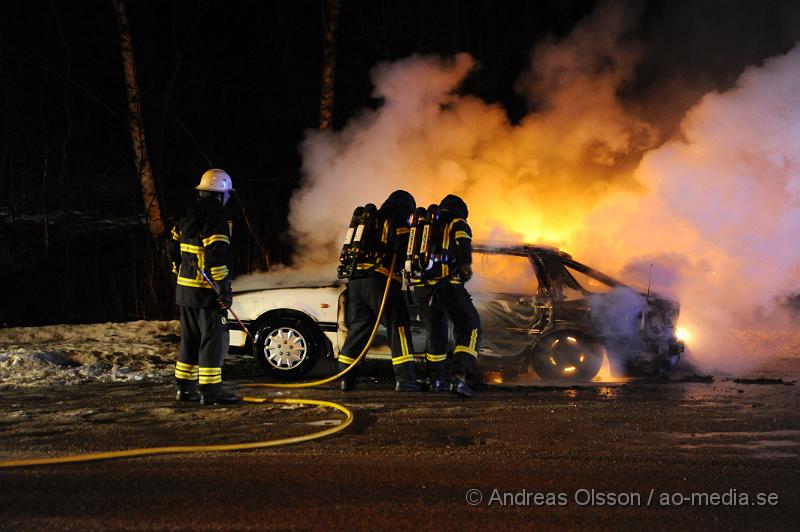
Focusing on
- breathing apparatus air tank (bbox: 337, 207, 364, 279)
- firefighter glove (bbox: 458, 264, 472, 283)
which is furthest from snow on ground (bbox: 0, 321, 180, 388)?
firefighter glove (bbox: 458, 264, 472, 283)

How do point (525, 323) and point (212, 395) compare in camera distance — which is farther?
point (525, 323)

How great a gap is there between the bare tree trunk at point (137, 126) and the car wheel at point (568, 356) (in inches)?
315

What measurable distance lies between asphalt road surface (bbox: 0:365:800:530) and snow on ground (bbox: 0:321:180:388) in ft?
2.38

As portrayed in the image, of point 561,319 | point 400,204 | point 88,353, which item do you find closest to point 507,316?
point 561,319

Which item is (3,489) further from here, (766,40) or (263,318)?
(766,40)

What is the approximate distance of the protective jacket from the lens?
6301 millimetres

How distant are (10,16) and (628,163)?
1233 cm

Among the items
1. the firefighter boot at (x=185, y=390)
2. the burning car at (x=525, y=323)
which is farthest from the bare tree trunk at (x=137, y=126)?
the firefighter boot at (x=185, y=390)

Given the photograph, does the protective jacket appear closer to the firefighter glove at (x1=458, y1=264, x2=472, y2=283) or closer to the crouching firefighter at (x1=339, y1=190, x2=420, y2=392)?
the crouching firefighter at (x1=339, y1=190, x2=420, y2=392)

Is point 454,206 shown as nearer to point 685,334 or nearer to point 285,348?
point 285,348

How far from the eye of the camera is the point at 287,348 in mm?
7844

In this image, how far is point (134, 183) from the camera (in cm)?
2072

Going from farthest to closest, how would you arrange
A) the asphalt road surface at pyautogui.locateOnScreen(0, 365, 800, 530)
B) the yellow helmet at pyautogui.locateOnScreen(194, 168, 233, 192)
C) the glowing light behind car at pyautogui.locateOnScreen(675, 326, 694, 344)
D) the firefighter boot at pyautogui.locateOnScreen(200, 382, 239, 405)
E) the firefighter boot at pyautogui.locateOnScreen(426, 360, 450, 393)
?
the glowing light behind car at pyautogui.locateOnScreen(675, 326, 694, 344) → the firefighter boot at pyautogui.locateOnScreen(426, 360, 450, 393) → the yellow helmet at pyautogui.locateOnScreen(194, 168, 233, 192) → the firefighter boot at pyautogui.locateOnScreen(200, 382, 239, 405) → the asphalt road surface at pyautogui.locateOnScreen(0, 365, 800, 530)

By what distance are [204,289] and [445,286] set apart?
7.01ft
